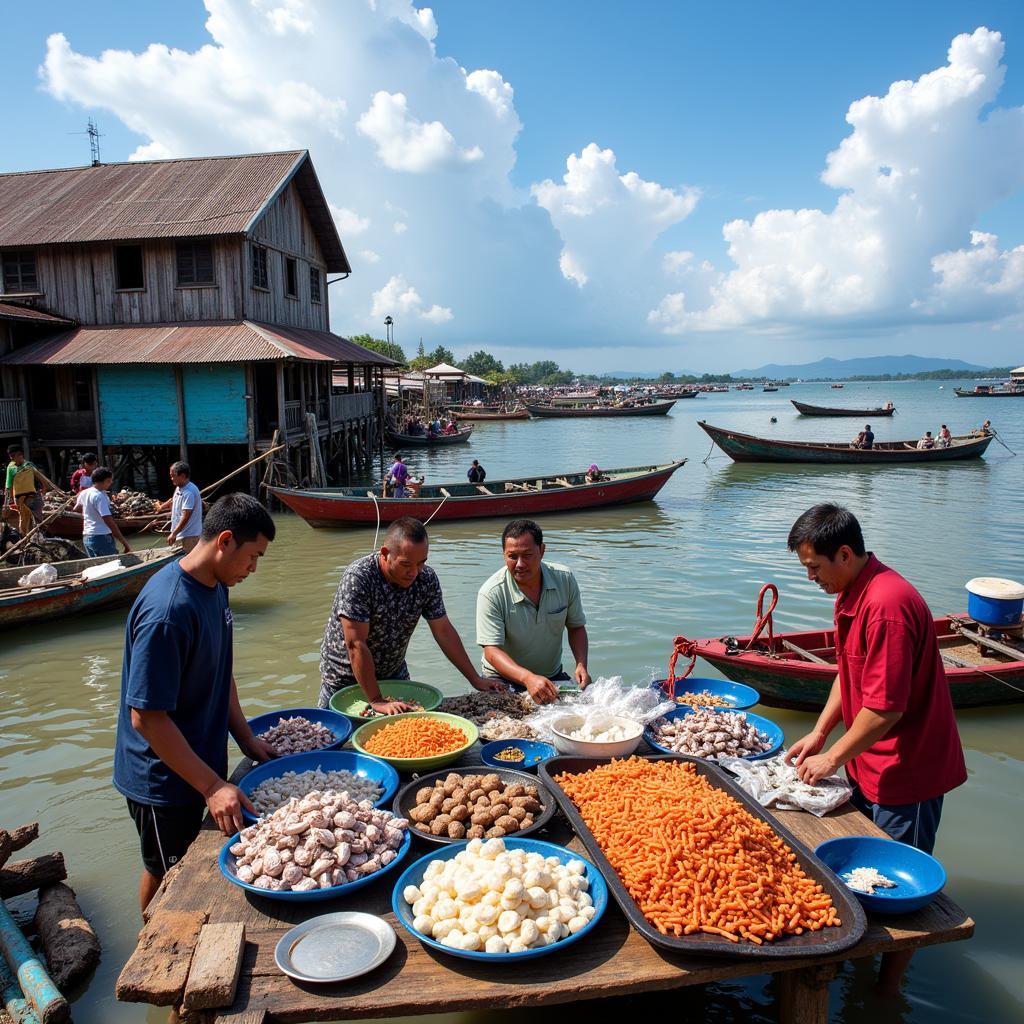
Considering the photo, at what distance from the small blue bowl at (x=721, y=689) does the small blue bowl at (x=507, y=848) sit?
1833mm

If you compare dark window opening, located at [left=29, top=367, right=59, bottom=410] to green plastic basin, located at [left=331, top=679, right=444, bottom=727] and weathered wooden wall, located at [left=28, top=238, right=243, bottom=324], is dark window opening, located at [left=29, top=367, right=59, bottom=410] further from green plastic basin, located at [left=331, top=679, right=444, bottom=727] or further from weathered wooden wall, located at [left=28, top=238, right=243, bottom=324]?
green plastic basin, located at [left=331, top=679, right=444, bottom=727]

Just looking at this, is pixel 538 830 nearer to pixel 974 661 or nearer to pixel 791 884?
pixel 791 884

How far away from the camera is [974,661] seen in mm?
7422

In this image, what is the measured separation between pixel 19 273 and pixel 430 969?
73.1ft

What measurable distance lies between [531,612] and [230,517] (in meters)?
2.28

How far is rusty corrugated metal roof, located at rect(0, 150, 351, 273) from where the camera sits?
18.2 metres

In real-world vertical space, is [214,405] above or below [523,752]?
above

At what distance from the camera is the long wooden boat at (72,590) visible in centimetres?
920

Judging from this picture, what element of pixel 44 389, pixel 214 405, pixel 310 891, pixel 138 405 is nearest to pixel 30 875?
pixel 310 891

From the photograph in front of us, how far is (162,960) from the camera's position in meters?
2.30

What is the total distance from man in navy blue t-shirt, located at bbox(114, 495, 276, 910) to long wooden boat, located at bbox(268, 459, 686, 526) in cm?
1291

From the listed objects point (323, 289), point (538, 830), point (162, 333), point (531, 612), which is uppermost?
point (323, 289)

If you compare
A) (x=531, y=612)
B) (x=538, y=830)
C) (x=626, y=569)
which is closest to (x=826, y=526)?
(x=538, y=830)

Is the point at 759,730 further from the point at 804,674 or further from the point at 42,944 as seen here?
the point at 42,944
